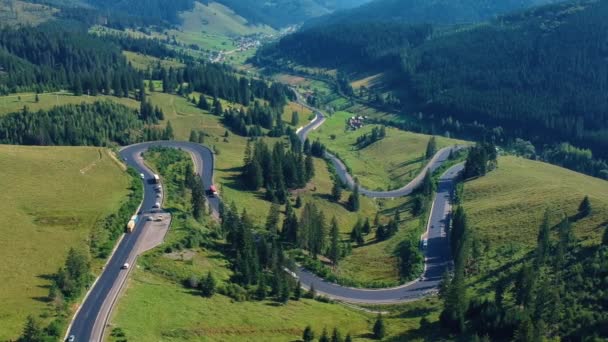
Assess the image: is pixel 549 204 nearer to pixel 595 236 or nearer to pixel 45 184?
pixel 595 236

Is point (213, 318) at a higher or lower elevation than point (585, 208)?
lower

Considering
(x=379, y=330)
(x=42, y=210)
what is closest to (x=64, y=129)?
(x=42, y=210)

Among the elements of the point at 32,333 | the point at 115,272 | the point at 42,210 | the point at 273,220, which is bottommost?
the point at 273,220

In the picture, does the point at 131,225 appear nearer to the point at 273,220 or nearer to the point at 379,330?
the point at 273,220

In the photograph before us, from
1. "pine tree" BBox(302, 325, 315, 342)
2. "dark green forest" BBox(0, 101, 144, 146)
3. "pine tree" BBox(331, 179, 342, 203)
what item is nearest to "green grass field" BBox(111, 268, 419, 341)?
"pine tree" BBox(302, 325, 315, 342)

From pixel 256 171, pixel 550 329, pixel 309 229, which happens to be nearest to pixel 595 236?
pixel 550 329

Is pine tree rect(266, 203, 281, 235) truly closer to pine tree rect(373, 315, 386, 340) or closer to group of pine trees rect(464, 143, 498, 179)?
pine tree rect(373, 315, 386, 340)

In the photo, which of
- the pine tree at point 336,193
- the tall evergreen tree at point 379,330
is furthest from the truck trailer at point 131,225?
the pine tree at point 336,193
